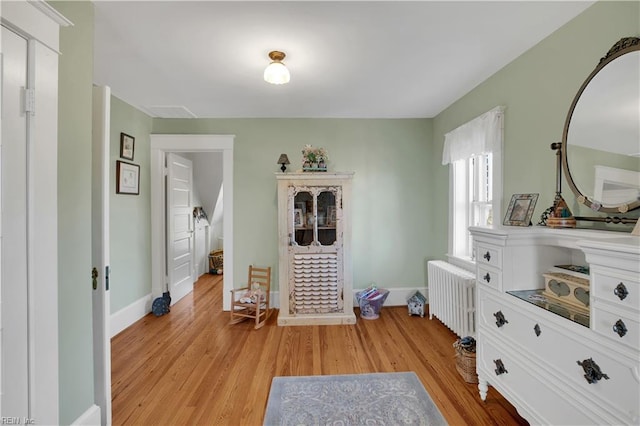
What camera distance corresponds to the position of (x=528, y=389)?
4.61 feet

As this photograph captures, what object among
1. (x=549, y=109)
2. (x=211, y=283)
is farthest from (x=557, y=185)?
(x=211, y=283)

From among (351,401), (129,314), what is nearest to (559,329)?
(351,401)

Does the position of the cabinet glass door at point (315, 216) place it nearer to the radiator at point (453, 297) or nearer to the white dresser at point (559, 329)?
the radiator at point (453, 297)

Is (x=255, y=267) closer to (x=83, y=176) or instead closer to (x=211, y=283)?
(x=211, y=283)

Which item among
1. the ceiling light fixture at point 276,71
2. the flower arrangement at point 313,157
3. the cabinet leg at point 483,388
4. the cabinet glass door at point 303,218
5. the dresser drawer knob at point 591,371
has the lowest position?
the cabinet leg at point 483,388

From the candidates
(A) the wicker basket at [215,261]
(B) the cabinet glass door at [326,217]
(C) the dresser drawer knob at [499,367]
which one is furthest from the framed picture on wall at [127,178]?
(C) the dresser drawer knob at [499,367]

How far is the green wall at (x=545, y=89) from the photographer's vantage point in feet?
4.74

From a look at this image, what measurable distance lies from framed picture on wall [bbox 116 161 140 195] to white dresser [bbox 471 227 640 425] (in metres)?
3.38

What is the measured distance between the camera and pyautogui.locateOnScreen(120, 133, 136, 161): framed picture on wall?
284cm

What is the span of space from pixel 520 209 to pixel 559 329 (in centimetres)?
97

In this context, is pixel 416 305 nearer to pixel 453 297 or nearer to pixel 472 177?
pixel 453 297

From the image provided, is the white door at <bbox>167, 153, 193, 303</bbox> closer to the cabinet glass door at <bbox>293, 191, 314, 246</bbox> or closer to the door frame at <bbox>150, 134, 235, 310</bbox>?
the door frame at <bbox>150, 134, 235, 310</bbox>

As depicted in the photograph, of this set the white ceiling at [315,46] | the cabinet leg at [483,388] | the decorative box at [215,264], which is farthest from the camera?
the decorative box at [215,264]

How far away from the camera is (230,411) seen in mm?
1714
